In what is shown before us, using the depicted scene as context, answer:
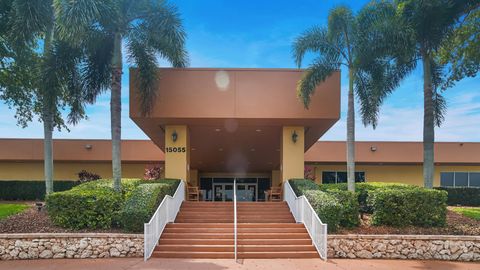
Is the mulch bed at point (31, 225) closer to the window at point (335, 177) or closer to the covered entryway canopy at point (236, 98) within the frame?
the covered entryway canopy at point (236, 98)

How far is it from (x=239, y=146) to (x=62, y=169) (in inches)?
539

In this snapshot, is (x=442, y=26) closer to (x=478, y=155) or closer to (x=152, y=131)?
(x=152, y=131)

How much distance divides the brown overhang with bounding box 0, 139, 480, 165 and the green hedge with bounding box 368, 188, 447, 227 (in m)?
15.5

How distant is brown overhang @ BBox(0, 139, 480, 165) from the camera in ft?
87.6

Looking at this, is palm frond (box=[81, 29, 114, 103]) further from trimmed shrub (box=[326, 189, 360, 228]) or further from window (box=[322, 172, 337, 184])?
window (box=[322, 172, 337, 184])

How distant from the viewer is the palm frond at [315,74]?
1390 centimetres

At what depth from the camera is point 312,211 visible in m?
11.3

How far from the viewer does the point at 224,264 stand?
993cm

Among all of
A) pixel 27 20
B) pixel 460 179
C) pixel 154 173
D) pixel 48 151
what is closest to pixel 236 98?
pixel 27 20

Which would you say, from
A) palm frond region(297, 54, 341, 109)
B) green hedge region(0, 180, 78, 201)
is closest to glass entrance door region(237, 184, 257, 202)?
green hedge region(0, 180, 78, 201)

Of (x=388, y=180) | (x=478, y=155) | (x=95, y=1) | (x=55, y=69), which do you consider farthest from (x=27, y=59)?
(x=478, y=155)

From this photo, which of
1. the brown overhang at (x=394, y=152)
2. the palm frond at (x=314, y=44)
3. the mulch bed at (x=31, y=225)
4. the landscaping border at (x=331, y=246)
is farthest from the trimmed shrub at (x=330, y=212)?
the brown overhang at (x=394, y=152)

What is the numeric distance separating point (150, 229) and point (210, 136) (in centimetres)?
866

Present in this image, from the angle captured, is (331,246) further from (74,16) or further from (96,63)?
(96,63)
